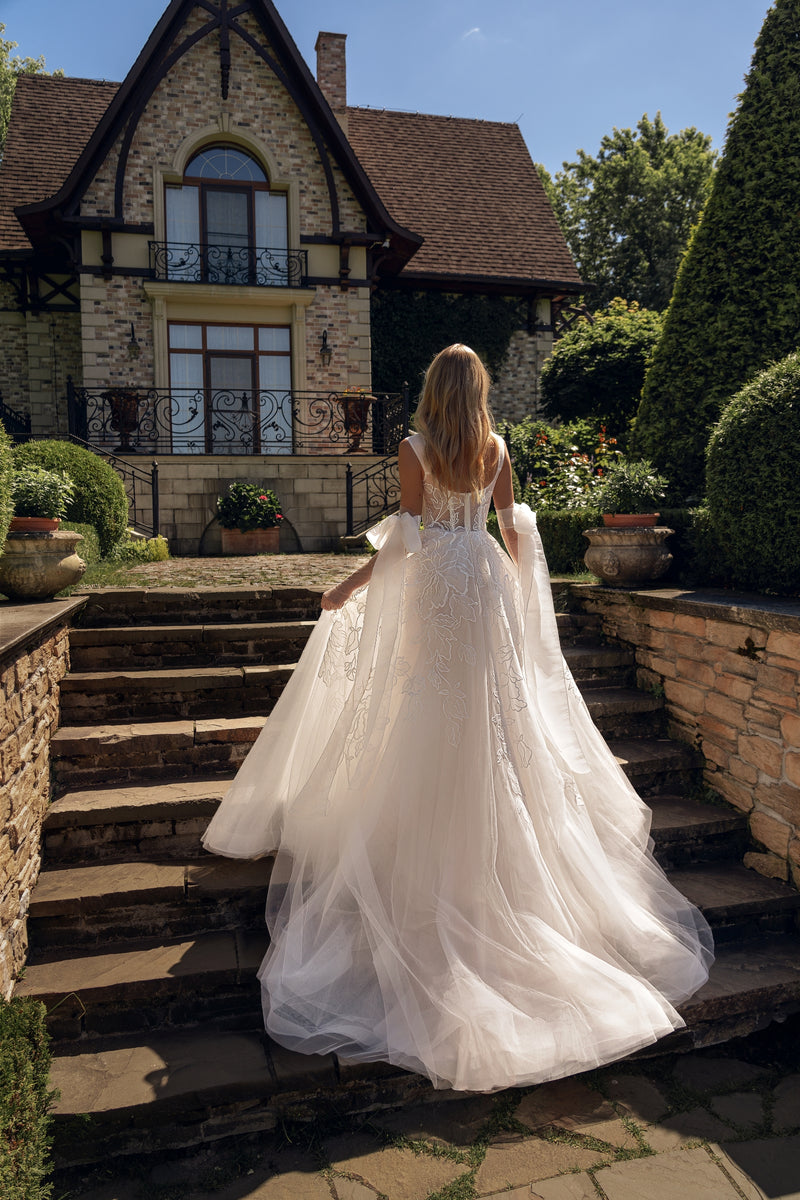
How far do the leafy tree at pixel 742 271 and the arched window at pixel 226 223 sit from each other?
32.5 feet

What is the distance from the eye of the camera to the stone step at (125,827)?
3709mm

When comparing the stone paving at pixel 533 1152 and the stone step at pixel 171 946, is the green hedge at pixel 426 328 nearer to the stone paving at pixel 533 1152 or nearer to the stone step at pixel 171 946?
the stone step at pixel 171 946

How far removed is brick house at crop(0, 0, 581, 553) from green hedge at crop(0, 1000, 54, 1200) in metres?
9.96

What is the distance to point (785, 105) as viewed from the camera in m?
6.12

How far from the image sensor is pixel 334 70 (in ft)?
53.8

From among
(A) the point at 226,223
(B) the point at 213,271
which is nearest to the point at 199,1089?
(B) the point at 213,271

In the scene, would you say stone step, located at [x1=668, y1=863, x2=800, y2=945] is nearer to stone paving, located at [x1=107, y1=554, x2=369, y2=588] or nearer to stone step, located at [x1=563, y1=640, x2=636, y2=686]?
stone step, located at [x1=563, y1=640, x2=636, y2=686]

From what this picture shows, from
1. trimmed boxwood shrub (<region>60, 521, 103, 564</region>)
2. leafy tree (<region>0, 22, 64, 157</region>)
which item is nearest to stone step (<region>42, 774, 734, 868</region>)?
trimmed boxwood shrub (<region>60, 521, 103, 564</region>)

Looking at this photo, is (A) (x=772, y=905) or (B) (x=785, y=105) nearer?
(A) (x=772, y=905)

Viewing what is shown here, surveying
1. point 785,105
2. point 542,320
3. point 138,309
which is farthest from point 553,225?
point 785,105

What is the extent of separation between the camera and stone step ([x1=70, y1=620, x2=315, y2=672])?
4.87 m

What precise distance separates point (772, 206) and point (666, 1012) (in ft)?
19.4

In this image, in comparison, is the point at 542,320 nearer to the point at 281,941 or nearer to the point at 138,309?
the point at 138,309

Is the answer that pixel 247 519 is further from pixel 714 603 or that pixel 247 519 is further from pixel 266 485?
pixel 714 603
